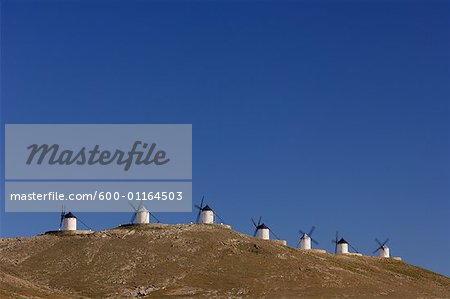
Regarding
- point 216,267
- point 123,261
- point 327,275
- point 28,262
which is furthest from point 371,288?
point 28,262

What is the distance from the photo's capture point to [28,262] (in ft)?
367

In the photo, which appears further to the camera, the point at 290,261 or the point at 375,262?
the point at 375,262

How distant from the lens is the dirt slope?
100 m

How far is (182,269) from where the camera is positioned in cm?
10656

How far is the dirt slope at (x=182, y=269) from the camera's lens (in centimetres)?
10000

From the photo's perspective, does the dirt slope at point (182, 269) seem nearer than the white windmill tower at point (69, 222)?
Yes

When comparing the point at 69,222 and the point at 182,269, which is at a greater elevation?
the point at 69,222

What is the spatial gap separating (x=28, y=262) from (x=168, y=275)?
1867 cm

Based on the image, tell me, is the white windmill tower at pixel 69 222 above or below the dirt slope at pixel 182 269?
above

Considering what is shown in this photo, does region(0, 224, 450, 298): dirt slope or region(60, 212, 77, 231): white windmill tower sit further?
region(60, 212, 77, 231): white windmill tower

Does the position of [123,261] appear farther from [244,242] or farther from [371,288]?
[371,288]

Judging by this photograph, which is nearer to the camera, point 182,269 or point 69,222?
point 182,269

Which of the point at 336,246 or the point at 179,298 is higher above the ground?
the point at 336,246

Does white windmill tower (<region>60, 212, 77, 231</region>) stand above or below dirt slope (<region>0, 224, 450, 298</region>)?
above
